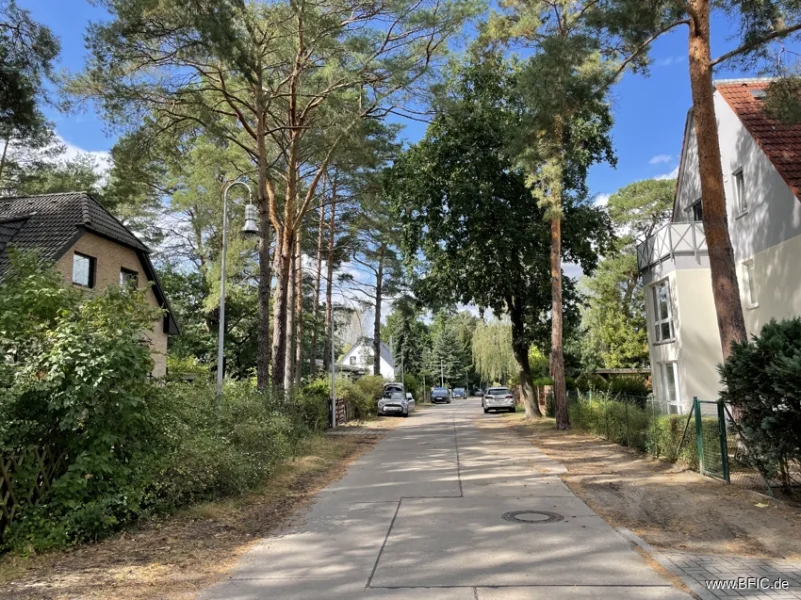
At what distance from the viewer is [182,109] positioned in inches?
614

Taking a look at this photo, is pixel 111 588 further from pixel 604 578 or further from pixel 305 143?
pixel 305 143

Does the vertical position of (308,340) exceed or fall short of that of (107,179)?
it falls short

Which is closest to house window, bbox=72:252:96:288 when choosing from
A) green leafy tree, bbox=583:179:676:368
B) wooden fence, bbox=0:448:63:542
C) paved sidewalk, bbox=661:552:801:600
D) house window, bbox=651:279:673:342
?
wooden fence, bbox=0:448:63:542

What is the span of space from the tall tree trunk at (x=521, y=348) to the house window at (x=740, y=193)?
34.3 ft

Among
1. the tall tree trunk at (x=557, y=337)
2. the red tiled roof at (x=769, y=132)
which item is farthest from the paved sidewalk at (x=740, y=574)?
the tall tree trunk at (x=557, y=337)

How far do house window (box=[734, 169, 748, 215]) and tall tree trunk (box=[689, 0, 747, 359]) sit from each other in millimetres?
7227

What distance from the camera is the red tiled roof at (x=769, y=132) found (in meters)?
14.3

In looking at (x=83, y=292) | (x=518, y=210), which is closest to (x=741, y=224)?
(x=518, y=210)

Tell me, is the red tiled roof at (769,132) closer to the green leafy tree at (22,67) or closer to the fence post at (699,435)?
the fence post at (699,435)

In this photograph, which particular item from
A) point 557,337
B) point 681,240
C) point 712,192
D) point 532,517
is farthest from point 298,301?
point 532,517

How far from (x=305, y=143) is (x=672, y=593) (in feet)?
54.3

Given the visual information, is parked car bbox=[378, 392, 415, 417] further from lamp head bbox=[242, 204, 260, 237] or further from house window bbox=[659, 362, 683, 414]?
lamp head bbox=[242, 204, 260, 237]

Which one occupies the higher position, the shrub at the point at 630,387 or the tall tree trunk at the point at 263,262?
the tall tree trunk at the point at 263,262

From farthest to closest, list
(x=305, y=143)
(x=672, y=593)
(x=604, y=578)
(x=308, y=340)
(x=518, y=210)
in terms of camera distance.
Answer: (x=308, y=340)
(x=518, y=210)
(x=305, y=143)
(x=604, y=578)
(x=672, y=593)
